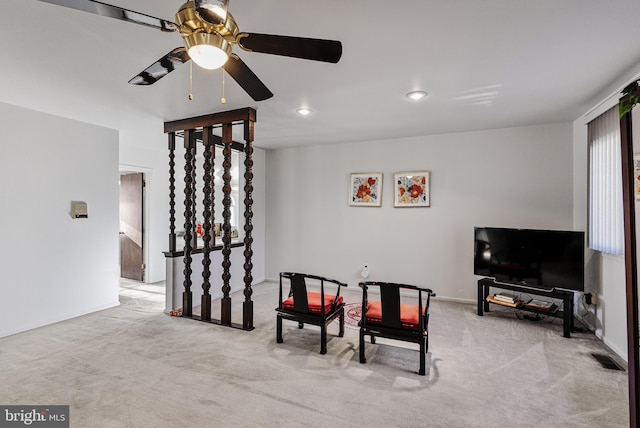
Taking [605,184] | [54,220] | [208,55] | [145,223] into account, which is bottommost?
[145,223]

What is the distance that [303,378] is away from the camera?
99.0 inches

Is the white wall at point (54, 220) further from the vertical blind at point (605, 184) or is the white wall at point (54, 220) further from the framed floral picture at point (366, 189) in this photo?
the vertical blind at point (605, 184)

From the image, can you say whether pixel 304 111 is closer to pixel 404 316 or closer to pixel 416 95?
pixel 416 95

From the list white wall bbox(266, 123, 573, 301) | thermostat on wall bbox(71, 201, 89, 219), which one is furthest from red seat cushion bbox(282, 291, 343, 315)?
thermostat on wall bbox(71, 201, 89, 219)

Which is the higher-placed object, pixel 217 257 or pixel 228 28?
pixel 228 28

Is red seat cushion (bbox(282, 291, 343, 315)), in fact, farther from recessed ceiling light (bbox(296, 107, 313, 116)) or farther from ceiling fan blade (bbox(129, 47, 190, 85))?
ceiling fan blade (bbox(129, 47, 190, 85))

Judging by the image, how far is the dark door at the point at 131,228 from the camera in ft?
19.4

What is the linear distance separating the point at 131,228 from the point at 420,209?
5.33m

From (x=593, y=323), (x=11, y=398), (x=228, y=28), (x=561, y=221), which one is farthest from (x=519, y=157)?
(x=11, y=398)

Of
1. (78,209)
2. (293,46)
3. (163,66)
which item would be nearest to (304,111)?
(163,66)

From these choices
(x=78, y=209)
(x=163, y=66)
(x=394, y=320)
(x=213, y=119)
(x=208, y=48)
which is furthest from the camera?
(x=78, y=209)

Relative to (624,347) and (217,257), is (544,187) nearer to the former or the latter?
(624,347)

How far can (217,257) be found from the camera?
4750 millimetres

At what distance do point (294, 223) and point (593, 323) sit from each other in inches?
169
